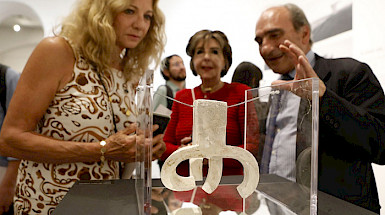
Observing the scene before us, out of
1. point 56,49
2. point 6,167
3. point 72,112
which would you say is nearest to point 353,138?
point 72,112

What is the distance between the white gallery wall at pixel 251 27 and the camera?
159 centimetres

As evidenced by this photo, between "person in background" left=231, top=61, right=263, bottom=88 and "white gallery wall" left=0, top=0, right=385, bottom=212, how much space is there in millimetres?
42

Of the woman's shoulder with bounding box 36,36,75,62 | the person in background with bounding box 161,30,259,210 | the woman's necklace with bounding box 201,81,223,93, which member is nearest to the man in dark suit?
the person in background with bounding box 161,30,259,210

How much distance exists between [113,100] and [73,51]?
0.26m

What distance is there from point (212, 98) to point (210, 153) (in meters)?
0.31

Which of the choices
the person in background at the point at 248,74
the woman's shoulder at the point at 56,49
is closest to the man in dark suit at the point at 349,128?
the person in background at the point at 248,74

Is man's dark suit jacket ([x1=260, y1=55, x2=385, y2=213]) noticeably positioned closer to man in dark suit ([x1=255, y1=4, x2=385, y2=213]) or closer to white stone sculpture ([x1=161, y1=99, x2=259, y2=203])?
man in dark suit ([x1=255, y1=4, x2=385, y2=213])

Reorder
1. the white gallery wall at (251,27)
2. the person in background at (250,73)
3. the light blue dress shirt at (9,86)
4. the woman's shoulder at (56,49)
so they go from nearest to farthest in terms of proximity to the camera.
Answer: the woman's shoulder at (56,49) < the white gallery wall at (251,27) < the person in background at (250,73) < the light blue dress shirt at (9,86)

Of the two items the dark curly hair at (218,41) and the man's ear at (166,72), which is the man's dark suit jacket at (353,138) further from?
the man's ear at (166,72)

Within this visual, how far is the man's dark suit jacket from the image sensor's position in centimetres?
122

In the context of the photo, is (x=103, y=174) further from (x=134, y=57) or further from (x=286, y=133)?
(x=286, y=133)

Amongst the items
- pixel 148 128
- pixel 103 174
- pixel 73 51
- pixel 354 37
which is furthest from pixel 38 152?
pixel 354 37

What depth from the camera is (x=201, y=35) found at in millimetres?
1412

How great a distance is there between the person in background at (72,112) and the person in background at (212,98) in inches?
7.0
